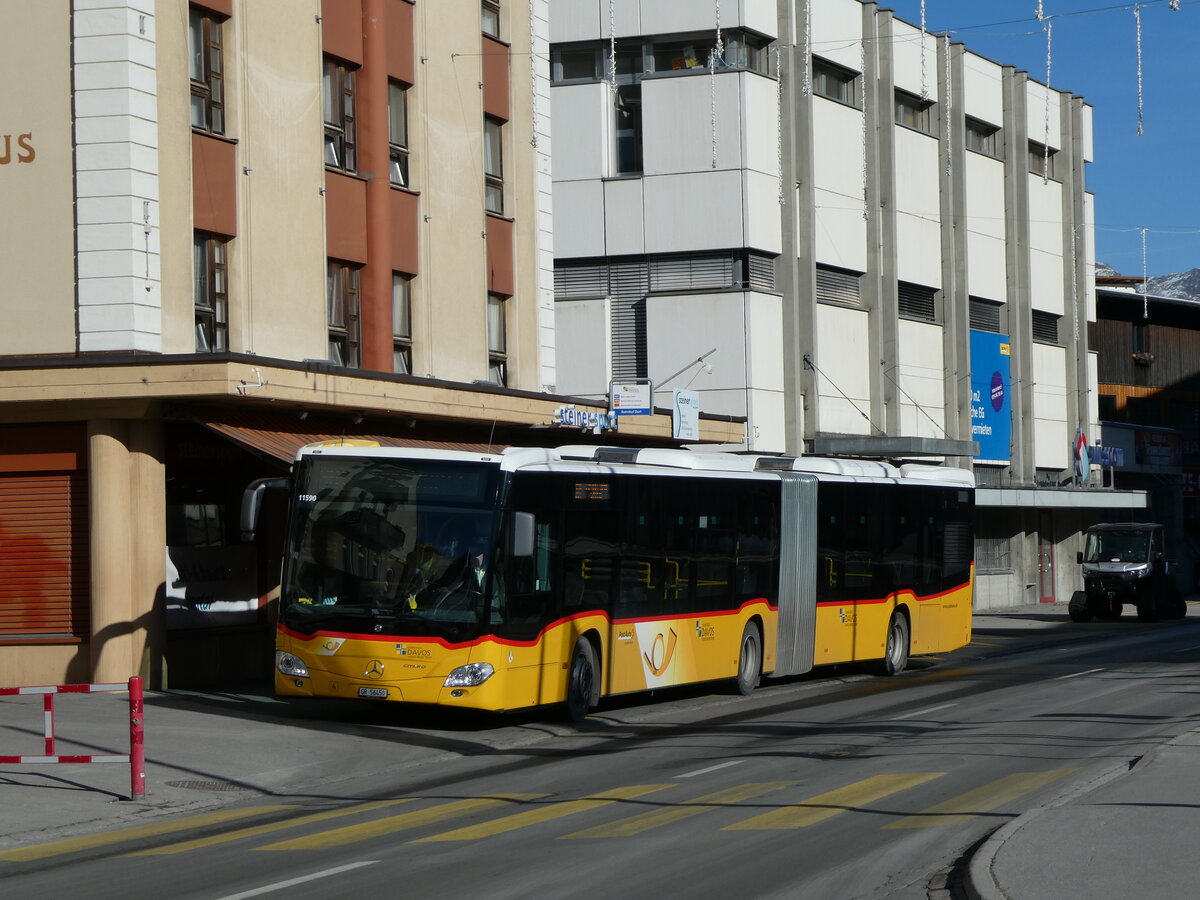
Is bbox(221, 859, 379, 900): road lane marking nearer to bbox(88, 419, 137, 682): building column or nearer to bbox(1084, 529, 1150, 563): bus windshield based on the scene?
bbox(88, 419, 137, 682): building column

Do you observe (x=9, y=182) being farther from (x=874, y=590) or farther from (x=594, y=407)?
(x=874, y=590)

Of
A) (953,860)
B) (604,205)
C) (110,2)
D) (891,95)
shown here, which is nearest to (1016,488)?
(891,95)

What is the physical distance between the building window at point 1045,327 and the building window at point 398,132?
3384cm

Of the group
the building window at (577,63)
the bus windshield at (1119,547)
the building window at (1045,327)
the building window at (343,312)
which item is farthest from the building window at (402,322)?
the building window at (1045,327)

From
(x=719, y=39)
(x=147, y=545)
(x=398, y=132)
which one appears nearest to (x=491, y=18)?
(x=398, y=132)

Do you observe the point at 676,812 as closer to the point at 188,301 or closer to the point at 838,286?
the point at 188,301

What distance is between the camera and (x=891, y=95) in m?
47.9

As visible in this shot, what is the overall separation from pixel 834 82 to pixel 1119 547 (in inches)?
581

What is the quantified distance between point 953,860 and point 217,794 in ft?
22.6

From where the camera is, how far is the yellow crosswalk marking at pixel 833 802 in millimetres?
11867

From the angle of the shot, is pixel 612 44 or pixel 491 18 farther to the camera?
pixel 612 44

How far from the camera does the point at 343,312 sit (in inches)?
1043

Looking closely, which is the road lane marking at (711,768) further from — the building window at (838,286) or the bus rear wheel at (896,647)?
the building window at (838,286)

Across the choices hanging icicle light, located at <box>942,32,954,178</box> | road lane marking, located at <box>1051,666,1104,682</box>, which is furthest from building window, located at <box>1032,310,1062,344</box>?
road lane marking, located at <box>1051,666,1104,682</box>
